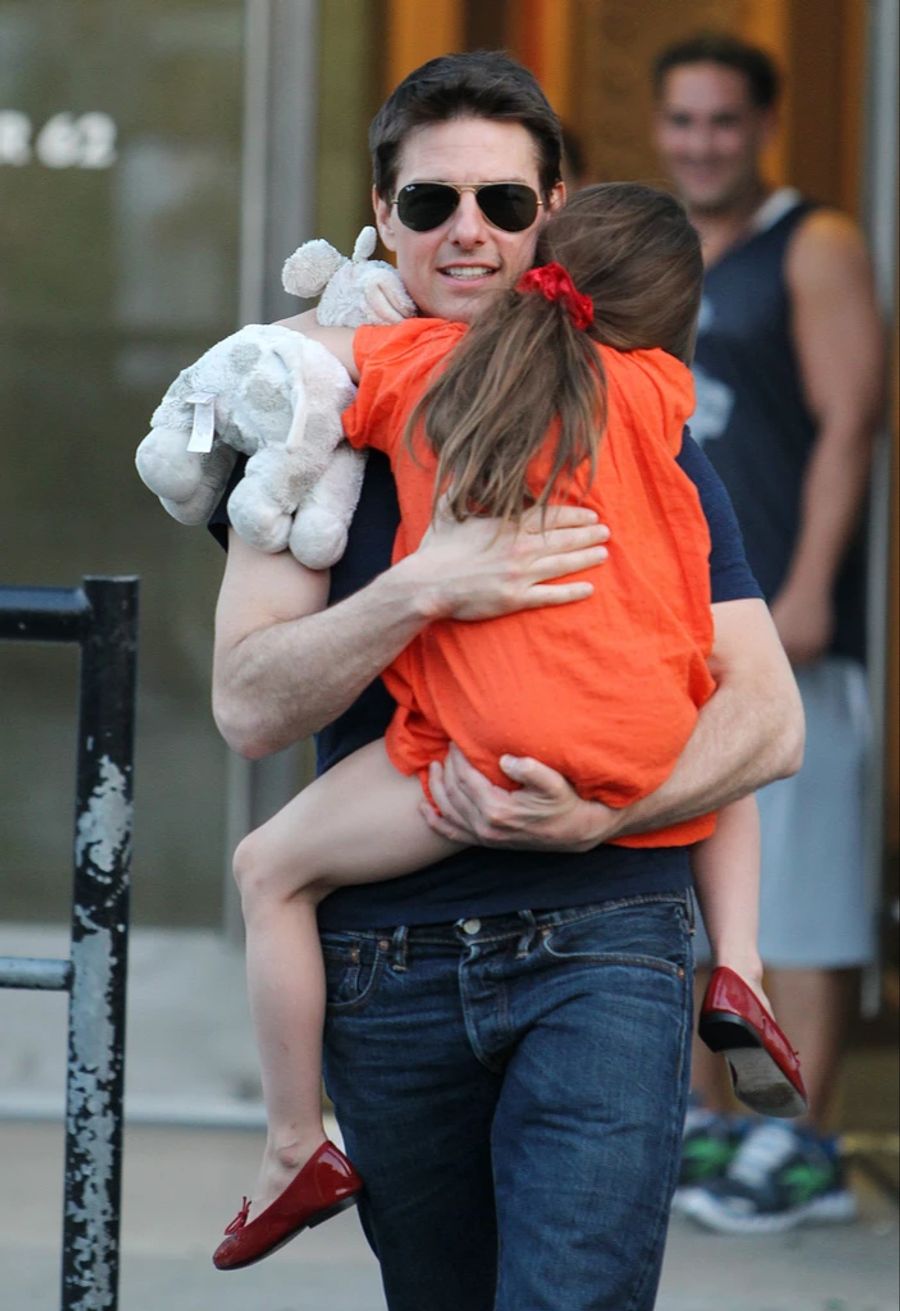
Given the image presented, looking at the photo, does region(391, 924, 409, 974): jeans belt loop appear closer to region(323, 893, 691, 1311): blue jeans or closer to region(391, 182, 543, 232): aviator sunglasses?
region(323, 893, 691, 1311): blue jeans

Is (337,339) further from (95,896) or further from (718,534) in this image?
(95,896)

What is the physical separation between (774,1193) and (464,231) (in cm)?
261

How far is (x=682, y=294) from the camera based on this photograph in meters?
2.23

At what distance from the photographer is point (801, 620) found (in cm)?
438

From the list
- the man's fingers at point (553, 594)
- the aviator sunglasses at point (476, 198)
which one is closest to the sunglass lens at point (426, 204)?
the aviator sunglasses at point (476, 198)

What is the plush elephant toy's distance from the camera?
7.10ft

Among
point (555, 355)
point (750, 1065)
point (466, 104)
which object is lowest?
point (750, 1065)

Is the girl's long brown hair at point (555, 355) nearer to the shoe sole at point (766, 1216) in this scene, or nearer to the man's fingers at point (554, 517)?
the man's fingers at point (554, 517)

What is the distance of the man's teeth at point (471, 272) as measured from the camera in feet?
7.64

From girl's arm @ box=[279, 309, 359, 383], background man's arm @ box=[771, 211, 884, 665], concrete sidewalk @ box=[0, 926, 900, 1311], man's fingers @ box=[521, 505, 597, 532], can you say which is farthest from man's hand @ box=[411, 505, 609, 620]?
background man's arm @ box=[771, 211, 884, 665]

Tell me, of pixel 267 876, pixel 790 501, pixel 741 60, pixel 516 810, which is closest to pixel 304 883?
pixel 267 876

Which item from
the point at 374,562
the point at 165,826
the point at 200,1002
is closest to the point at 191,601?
the point at 165,826

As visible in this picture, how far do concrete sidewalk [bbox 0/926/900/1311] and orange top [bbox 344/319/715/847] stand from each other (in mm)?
2027

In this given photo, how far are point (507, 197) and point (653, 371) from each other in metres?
0.29
